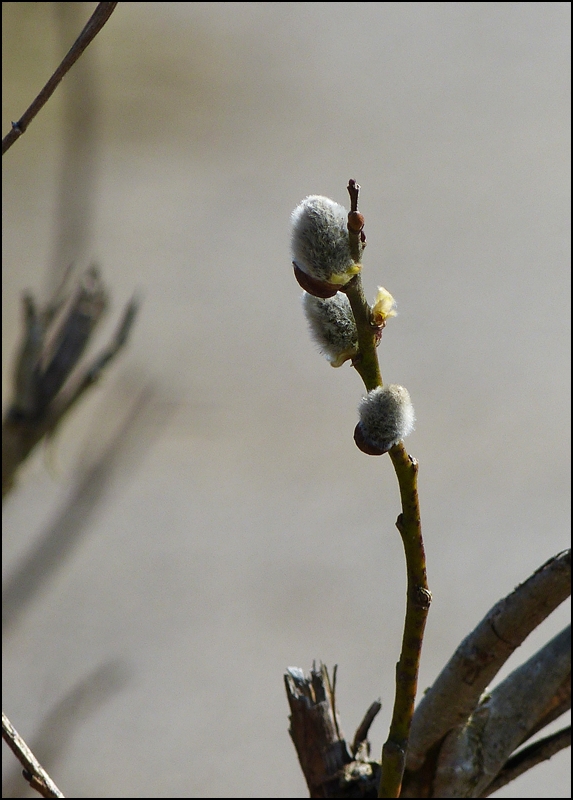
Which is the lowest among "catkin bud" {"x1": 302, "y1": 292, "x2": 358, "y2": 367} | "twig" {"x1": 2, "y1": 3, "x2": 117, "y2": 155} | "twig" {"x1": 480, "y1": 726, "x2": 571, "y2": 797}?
"twig" {"x1": 480, "y1": 726, "x2": 571, "y2": 797}

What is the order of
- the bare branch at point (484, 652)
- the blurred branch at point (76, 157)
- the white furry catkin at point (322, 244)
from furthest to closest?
1. the blurred branch at point (76, 157)
2. the bare branch at point (484, 652)
3. the white furry catkin at point (322, 244)

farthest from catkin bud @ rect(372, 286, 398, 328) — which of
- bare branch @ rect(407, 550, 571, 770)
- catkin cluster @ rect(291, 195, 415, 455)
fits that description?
bare branch @ rect(407, 550, 571, 770)

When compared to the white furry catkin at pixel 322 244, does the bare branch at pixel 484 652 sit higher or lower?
lower

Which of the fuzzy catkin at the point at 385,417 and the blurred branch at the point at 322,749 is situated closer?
the fuzzy catkin at the point at 385,417

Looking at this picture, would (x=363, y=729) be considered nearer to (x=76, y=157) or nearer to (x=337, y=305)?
(x=337, y=305)

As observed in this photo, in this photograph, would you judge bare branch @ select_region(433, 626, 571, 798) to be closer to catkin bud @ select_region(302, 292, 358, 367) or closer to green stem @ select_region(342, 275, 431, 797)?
green stem @ select_region(342, 275, 431, 797)

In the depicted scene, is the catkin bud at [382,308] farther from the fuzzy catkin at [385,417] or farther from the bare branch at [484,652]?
the bare branch at [484,652]

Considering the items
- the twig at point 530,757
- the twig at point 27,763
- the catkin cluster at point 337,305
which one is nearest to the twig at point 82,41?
the catkin cluster at point 337,305

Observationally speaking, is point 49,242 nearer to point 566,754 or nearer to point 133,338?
point 133,338
